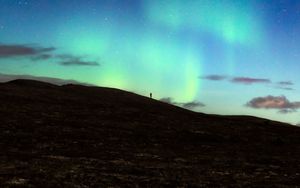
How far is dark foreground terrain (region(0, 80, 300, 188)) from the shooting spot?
34750mm

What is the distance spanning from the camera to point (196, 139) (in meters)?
62.3

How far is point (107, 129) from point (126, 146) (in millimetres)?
9826

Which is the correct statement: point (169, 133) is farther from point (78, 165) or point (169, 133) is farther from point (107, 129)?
point (78, 165)

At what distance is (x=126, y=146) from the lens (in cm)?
5188

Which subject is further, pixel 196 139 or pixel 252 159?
pixel 196 139

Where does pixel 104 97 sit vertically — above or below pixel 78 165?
above

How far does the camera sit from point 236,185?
34312mm

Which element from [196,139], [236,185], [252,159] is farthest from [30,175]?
[196,139]

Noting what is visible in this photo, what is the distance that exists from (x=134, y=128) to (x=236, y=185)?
3106 cm

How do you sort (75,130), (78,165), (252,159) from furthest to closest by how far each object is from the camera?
(75,130) < (252,159) < (78,165)

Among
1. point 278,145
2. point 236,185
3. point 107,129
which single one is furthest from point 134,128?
point 236,185

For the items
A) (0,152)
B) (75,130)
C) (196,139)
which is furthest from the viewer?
(196,139)

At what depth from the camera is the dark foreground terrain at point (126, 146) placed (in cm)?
3475

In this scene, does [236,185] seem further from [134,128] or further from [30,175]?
[134,128]
